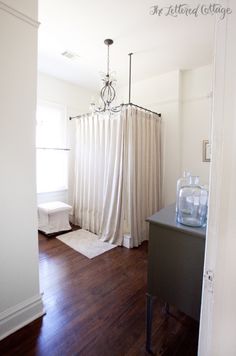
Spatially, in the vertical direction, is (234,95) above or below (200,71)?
below

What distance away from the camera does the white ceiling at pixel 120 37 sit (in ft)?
6.89

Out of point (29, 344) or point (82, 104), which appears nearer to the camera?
point (29, 344)

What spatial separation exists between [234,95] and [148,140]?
2.73 meters

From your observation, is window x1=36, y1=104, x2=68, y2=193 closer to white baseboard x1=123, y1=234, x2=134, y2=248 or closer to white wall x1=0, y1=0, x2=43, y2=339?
white baseboard x1=123, y1=234, x2=134, y2=248

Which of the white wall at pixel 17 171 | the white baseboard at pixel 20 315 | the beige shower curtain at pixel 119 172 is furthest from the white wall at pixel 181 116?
the white baseboard at pixel 20 315

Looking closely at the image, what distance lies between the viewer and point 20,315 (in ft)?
5.35

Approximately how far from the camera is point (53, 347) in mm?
1469

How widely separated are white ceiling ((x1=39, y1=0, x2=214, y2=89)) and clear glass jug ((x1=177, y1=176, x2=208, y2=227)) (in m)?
1.93

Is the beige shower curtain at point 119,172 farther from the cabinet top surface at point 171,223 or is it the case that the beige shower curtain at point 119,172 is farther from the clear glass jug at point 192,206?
the clear glass jug at point 192,206

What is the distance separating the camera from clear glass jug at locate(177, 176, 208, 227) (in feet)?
4.25

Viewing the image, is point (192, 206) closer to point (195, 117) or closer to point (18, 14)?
point (18, 14)

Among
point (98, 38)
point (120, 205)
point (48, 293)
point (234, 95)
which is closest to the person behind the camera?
point (234, 95)

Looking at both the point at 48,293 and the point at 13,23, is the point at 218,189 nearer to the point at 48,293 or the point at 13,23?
the point at 13,23

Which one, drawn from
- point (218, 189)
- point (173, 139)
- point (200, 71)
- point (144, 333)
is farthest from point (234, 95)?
point (200, 71)
